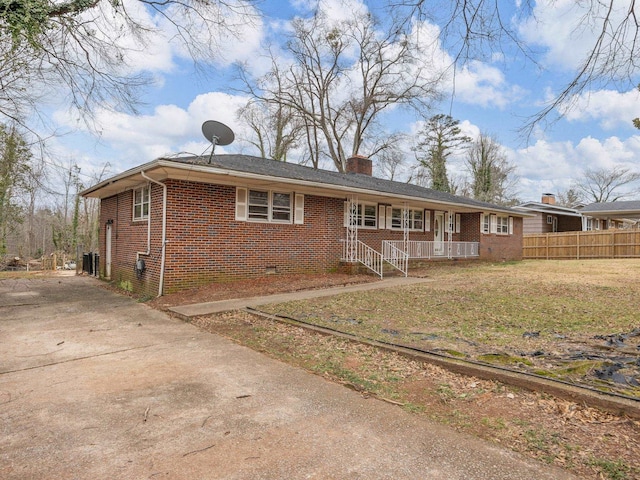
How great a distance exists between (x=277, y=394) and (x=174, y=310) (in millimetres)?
4391

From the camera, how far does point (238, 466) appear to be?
7.55ft

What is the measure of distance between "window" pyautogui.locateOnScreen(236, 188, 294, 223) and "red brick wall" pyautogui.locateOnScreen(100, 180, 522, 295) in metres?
0.19

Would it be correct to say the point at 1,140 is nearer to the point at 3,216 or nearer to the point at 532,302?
the point at 3,216

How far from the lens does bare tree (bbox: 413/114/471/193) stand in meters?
32.1

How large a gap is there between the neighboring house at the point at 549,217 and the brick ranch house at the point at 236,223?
18.2 meters

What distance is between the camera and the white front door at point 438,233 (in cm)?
1744

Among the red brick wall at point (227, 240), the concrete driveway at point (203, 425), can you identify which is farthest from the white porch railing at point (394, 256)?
the concrete driveway at point (203, 425)

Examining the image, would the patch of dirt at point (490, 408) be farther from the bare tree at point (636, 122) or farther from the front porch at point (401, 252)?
the front porch at point (401, 252)

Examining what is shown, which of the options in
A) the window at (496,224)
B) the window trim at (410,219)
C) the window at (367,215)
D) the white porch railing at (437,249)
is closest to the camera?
the window at (367,215)

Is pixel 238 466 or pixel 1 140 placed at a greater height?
pixel 1 140

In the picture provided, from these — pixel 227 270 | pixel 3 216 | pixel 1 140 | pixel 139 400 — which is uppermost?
pixel 1 140

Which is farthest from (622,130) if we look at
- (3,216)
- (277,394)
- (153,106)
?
(3,216)

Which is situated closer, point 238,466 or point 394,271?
point 238,466

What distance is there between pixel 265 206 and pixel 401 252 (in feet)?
19.0
